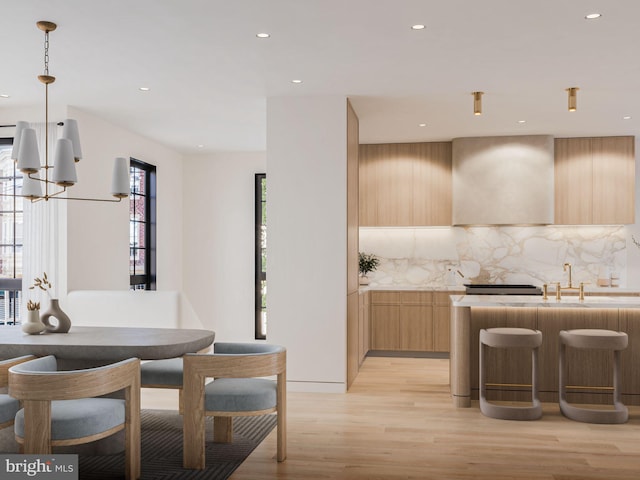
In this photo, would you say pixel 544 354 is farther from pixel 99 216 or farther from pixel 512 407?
pixel 99 216

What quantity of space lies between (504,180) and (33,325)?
532 cm

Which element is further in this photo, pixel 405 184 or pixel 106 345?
pixel 405 184

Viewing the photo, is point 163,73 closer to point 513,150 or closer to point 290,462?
point 290,462

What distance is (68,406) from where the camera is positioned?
3232 mm

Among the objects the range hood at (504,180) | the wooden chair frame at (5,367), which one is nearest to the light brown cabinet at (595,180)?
the range hood at (504,180)

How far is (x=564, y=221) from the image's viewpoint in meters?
7.56

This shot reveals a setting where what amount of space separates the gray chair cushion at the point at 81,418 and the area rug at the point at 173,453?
507 mm

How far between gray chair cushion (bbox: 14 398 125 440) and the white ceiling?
2.21m

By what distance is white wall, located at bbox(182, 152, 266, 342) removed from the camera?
8906 mm

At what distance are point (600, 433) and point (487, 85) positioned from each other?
2.83 metres

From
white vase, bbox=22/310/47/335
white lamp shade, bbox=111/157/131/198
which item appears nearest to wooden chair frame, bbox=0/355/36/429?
white vase, bbox=22/310/47/335

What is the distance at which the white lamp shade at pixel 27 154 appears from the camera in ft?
12.4

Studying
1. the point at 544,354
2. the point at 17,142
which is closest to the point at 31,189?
the point at 17,142

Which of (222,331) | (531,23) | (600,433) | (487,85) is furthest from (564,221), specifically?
(222,331)
